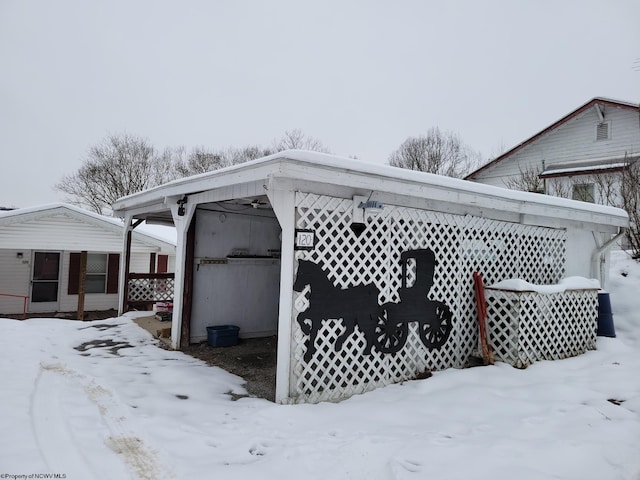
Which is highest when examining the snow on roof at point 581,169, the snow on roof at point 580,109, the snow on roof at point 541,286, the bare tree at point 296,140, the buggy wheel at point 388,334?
the bare tree at point 296,140

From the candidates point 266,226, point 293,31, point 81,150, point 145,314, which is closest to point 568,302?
point 266,226

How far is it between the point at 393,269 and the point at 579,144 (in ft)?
43.5

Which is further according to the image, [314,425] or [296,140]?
[296,140]

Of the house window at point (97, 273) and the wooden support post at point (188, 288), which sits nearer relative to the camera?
the wooden support post at point (188, 288)

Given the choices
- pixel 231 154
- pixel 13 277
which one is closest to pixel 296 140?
pixel 231 154

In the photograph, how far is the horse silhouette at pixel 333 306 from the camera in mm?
4066

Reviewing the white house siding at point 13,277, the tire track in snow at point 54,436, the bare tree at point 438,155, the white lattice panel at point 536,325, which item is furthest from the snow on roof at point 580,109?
the white house siding at point 13,277

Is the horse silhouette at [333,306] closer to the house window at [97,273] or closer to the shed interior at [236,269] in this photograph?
the shed interior at [236,269]

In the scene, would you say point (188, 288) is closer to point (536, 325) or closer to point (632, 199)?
point (536, 325)

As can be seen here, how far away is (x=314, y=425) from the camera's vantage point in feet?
11.3

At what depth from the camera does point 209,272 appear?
6.86m

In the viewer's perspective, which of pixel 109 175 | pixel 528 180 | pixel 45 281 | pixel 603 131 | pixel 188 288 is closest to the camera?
pixel 188 288

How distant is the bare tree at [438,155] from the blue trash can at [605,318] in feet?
85.0

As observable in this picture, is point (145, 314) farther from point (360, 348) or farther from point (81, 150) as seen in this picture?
point (81, 150)
